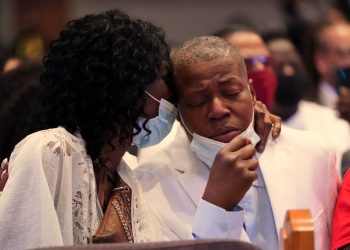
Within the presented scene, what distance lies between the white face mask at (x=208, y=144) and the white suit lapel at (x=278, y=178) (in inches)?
6.1

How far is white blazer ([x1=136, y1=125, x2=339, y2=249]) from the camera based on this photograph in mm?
2998

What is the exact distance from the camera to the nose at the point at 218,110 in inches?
113

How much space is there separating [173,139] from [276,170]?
37cm

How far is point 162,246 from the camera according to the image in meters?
2.06

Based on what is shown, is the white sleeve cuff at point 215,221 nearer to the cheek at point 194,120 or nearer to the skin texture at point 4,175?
the cheek at point 194,120

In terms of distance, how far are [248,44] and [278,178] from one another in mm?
1395

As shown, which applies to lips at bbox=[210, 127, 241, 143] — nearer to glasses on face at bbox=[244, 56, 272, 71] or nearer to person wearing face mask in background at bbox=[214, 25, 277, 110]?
person wearing face mask in background at bbox=[214, 25, 277, 110]

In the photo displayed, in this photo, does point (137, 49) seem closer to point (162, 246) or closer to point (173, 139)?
point (173, 139)

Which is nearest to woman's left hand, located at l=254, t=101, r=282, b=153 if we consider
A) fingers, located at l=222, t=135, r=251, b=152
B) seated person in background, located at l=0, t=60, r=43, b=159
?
fingers, located at l=222, t=135, r=251, b=152

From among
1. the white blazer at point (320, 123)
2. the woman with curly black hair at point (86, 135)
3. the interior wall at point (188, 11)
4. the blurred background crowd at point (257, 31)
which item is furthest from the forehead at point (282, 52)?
the interior wall at point (188, 11)

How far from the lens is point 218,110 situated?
2873 mm

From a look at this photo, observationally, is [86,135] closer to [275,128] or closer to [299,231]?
[275,128]

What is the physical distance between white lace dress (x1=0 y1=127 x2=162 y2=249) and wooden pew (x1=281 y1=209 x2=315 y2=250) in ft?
2.28

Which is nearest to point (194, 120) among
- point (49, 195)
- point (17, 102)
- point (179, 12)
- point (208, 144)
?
point (208, 144)
